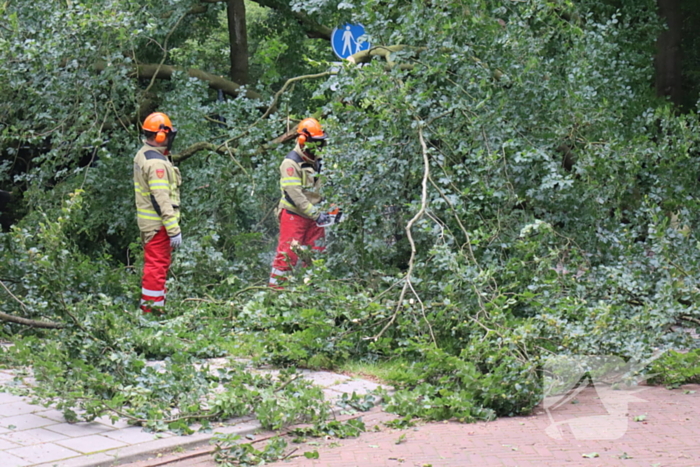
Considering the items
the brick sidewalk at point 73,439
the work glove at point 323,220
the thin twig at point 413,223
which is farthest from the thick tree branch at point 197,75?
the brick sidewalk at point 73,439

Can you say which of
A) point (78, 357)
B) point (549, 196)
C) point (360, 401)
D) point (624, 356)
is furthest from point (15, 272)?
point (624, 356)

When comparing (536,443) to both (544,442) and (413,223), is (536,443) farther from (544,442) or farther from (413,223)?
(413,223)

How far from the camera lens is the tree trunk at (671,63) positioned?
42.4ft

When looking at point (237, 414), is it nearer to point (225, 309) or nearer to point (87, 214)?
point (225, 309)

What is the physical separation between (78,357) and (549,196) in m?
4.14

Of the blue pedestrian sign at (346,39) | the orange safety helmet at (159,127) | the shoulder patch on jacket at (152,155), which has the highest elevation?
the blue pedestrian sign at (346,39)

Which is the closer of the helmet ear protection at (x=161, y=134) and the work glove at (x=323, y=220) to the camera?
the helmet ear protection at (x=161, y=134)

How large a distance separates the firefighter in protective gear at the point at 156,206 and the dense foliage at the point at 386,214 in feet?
0.97

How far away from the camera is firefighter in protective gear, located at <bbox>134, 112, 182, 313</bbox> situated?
788cm

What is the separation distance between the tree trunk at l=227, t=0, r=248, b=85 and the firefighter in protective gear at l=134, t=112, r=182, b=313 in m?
5.48

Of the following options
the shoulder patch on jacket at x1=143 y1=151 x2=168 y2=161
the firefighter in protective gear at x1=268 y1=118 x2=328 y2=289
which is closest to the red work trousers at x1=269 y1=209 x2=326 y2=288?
the firefighter in protective gear at x1=268 y1=118 x2=328 y2=289

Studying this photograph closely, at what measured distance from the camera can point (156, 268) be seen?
7.88 meters

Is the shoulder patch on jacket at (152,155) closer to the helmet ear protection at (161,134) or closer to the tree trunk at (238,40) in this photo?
the helmet ear protection at (161,134)

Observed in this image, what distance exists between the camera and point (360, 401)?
17.3 ft
